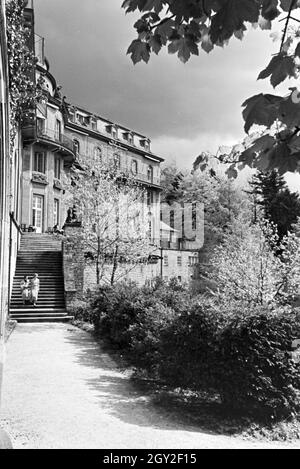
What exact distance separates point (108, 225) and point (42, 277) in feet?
14.9

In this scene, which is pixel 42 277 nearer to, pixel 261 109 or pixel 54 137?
pixel 54 137

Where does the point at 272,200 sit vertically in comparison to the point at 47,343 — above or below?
above

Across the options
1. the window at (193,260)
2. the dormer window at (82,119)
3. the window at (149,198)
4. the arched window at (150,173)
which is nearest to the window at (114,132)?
the dormer window at (82,119)

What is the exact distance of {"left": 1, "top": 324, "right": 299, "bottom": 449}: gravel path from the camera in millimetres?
4695

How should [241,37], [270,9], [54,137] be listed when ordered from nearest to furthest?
1. [270,9]
2. [241,37]
3. [54,137]

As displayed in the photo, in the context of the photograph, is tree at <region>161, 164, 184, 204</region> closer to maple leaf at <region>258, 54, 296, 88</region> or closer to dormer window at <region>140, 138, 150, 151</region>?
dormer window at <region>140, 138, 150, 151</region>

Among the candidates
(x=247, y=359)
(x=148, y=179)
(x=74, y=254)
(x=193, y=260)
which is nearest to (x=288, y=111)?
(x=247, y=359)

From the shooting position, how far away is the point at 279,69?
75.9 inches

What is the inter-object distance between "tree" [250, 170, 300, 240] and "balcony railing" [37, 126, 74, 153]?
56.9 ft

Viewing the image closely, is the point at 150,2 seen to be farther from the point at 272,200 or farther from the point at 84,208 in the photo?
the point at 272,200

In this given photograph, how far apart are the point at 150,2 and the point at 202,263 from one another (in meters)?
40.8

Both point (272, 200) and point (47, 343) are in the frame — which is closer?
point (47, 343)

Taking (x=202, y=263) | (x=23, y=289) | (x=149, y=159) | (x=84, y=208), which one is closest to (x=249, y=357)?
(x=23, y=289)

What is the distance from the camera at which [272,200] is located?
4172 centimetres
